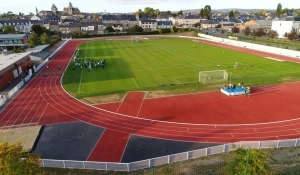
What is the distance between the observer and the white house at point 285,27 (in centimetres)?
9162

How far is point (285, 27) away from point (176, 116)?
88206mm

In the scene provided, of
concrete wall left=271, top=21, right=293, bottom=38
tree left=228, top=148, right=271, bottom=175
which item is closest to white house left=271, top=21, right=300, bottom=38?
concrete wall left=271, top=21, right=293, bottom=38

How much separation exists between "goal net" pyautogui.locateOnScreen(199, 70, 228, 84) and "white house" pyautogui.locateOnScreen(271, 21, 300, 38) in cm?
6557

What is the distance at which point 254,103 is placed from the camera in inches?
1172

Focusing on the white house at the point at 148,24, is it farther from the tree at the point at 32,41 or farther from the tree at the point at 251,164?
the tree at the point at 251,164

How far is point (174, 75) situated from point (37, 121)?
24.1m

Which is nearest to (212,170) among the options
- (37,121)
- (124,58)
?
(37,121)

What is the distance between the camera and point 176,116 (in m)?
26.6

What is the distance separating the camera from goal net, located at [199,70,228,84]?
128 ft

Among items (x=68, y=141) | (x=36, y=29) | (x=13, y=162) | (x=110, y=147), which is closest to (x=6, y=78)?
(x=68, y=141)

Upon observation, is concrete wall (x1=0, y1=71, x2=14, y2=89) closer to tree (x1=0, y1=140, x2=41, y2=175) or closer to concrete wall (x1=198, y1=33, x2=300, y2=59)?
tree (x1=0, y1=140, x2=41, y2=175)

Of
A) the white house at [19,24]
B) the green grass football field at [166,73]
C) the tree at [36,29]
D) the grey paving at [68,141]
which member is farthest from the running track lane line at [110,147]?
the white house at [19,24]

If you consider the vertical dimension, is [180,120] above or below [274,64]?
below

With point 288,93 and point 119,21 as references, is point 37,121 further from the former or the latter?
point 119,21
